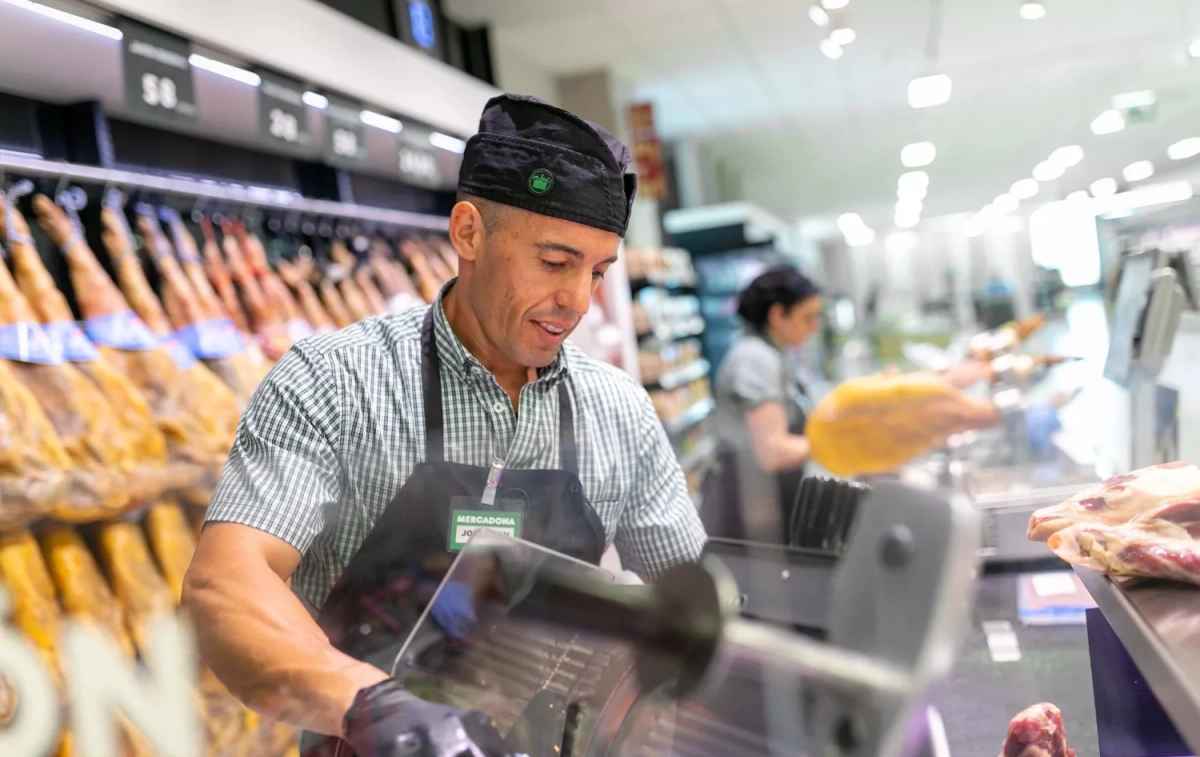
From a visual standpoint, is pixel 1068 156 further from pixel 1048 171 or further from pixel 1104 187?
pixel 1104 187

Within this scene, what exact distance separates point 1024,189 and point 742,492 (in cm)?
1231

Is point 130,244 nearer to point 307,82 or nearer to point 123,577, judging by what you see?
point 307,82

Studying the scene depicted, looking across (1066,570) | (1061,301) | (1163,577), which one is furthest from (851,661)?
(1061,301)

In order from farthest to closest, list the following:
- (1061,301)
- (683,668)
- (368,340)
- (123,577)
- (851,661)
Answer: (1061,301)
(123,577)
(368,340)
(683,668)
(851,661)

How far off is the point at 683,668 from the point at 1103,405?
311cm

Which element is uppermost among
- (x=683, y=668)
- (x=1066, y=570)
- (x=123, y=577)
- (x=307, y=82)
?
(x=307, y=82)

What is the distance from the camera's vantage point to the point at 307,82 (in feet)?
9.29

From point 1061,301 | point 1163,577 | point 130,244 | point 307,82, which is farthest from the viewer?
point 1061,301

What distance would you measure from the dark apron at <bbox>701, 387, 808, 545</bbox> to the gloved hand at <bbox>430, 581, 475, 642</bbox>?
30 cm

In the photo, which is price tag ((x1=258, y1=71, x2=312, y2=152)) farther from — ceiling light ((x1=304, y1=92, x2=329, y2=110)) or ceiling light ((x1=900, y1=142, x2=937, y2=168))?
ceiling light ((x1=900, y1=142, x2=937, y2=168))

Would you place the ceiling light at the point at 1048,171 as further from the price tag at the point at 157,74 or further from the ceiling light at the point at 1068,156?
the price tag at the point at 157,74

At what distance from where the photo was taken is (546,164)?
3.50ft

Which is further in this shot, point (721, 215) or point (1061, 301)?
point (721, 215)

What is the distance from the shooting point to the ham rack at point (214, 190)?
2.14m
